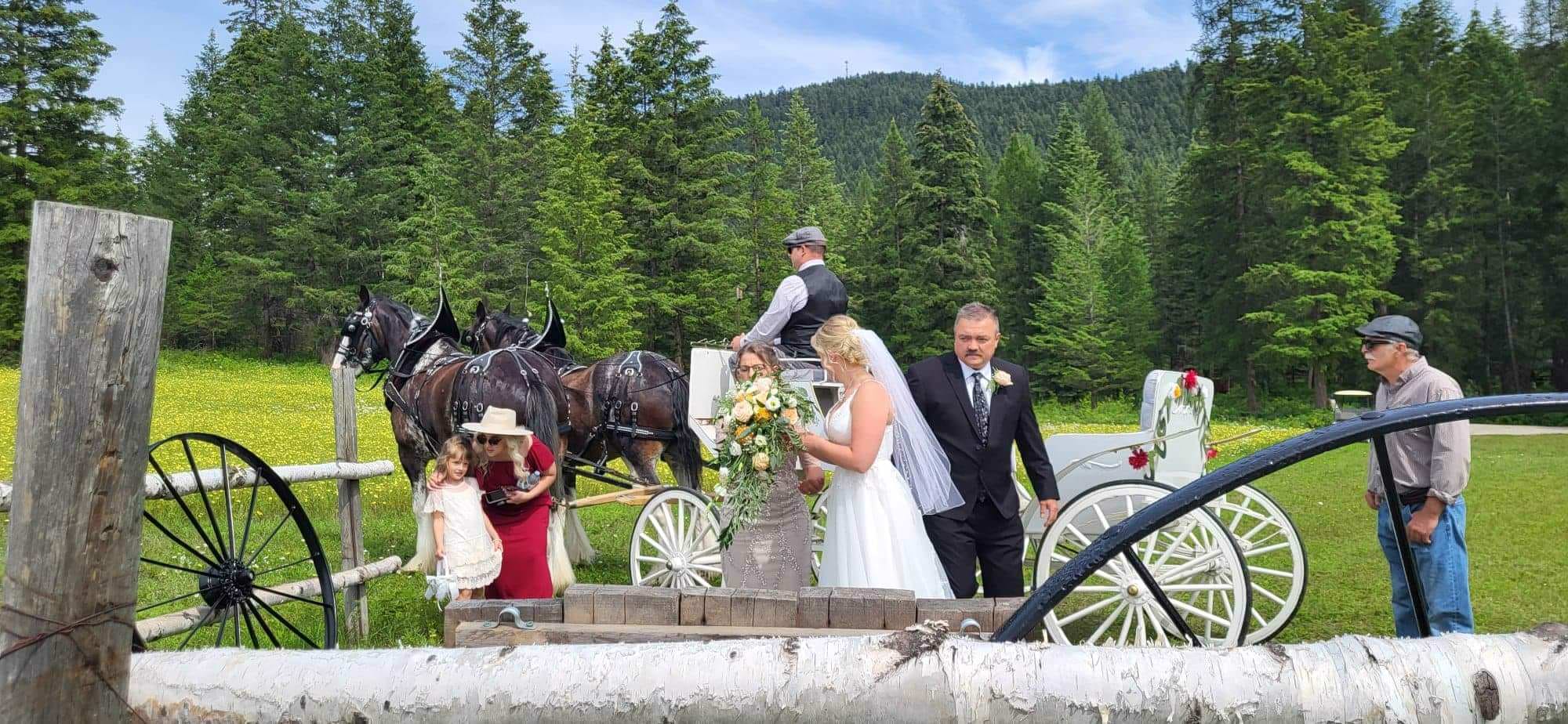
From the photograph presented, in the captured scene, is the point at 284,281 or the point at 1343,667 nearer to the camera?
the point at 1343,667

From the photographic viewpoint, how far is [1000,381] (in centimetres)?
497

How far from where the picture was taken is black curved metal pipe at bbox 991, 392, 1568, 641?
1.54m

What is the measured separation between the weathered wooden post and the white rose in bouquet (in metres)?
2.73

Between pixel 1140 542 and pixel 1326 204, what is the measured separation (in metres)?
32.2

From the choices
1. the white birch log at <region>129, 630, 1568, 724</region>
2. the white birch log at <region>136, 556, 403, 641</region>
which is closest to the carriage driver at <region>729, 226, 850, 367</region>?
the white birch log at <region>136, 556, 403, 641</region>

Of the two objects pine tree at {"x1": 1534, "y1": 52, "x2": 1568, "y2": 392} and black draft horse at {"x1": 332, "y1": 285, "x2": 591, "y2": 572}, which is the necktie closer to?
black draft horse at {"x1": 332, "y1": 285, "x2": 591, "y2": 572}

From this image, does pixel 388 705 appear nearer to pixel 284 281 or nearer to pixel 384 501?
pixel 384 501

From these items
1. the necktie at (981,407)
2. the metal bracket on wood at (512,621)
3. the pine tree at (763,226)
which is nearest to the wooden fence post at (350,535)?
the necktie at (981,407)

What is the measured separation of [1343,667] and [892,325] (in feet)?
132

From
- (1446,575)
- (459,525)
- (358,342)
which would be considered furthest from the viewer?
(358,342)

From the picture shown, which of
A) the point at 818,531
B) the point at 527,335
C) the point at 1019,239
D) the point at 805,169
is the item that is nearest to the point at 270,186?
the point at 805,169

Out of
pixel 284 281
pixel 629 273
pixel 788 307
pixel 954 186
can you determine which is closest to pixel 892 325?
pixel 954 186

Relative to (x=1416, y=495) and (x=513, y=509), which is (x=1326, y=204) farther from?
(x=513, y=509)

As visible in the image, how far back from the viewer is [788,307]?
6.76 meters
